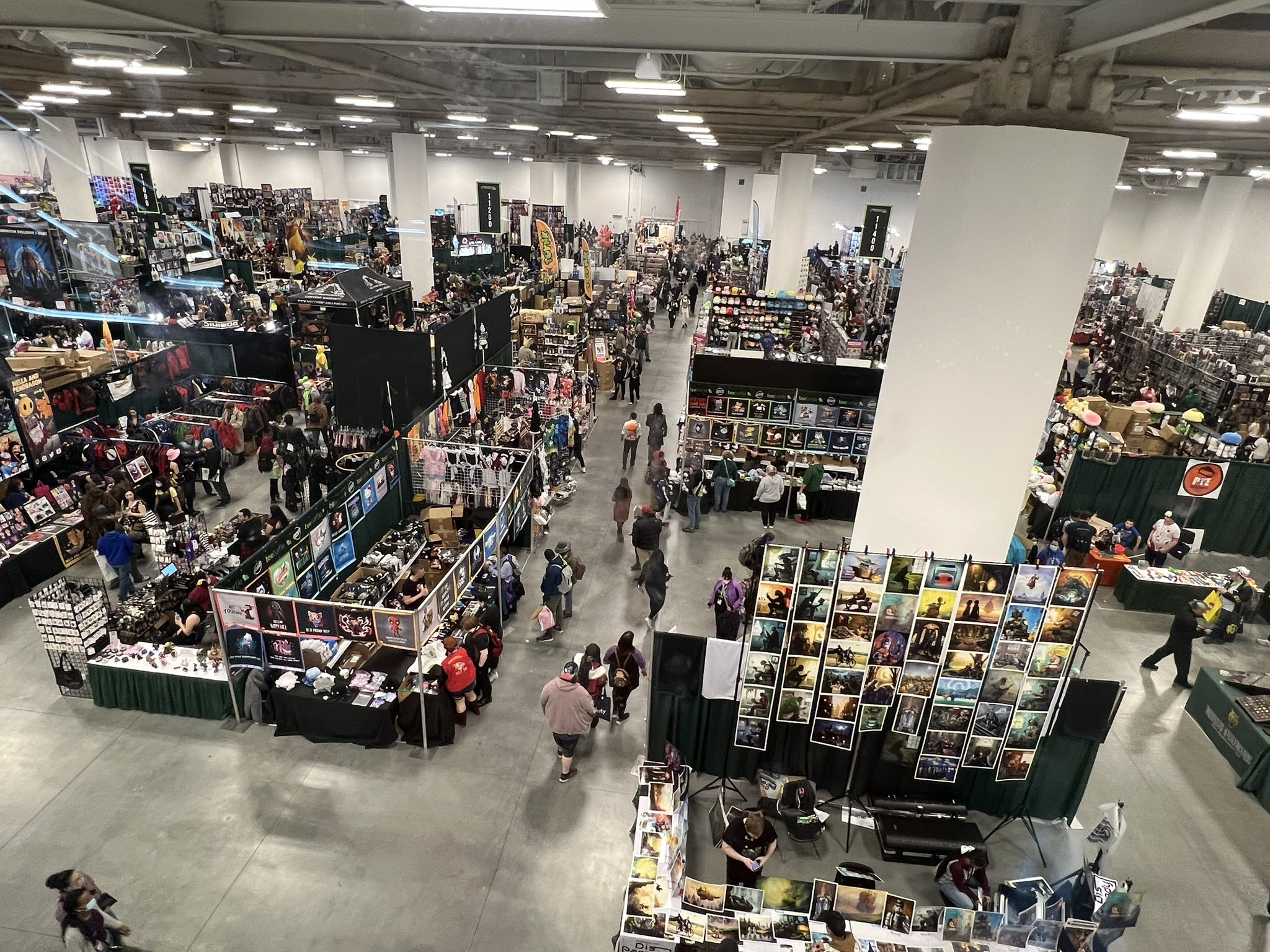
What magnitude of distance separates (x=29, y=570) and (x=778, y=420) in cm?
1168

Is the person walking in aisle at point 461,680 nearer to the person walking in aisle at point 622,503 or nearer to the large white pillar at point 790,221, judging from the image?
the person walking in aisle at point 622,503

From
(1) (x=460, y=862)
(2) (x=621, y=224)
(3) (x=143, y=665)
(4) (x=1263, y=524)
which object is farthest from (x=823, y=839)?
(2) (x=621, y=224)

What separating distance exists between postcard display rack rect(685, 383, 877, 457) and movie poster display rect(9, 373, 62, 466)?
10.7 meters

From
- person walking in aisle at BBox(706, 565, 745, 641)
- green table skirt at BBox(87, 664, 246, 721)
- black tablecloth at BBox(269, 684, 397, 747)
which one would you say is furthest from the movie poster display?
person walking in aisle at BBox(706, 565, 745, 641)

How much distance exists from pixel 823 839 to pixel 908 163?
30.5m

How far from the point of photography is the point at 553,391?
1530cm

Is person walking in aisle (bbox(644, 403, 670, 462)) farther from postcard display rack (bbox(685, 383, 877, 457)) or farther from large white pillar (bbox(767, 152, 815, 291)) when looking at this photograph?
large white pillar (bbox(767, 152, 815, 291))

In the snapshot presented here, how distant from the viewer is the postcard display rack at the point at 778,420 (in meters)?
13.3

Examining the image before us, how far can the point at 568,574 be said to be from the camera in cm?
908

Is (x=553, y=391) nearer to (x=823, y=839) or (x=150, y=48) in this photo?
(x=150, y=48)

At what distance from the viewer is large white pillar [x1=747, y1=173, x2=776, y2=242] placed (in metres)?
29.2

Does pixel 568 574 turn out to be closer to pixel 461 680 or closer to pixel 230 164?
pixel 461 680

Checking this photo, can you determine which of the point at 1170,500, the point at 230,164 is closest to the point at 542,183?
the point at 230,164

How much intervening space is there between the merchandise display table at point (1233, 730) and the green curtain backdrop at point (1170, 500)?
14.9 feet
